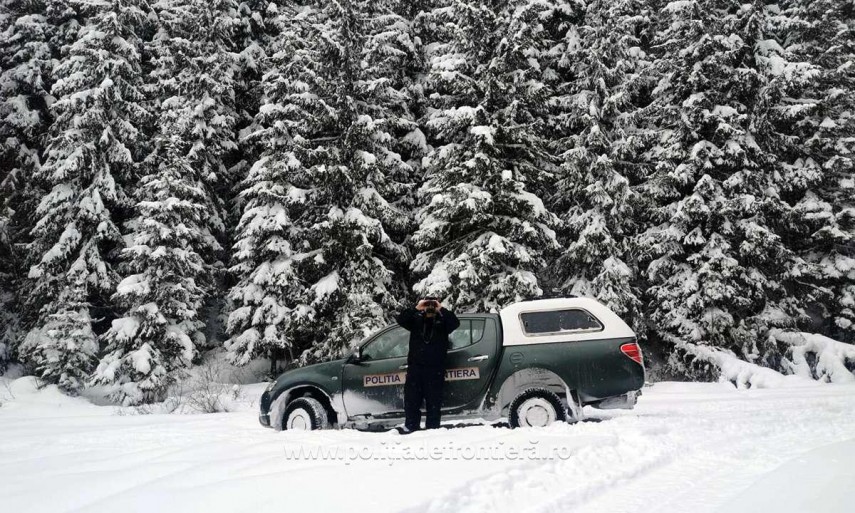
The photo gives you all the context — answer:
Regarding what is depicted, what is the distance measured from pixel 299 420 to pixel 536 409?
11.3ft

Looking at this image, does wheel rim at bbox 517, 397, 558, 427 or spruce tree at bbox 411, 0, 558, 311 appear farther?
spruce tree at bbox 411, 0, 558, 311

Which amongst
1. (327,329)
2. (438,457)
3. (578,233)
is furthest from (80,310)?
(438,457)

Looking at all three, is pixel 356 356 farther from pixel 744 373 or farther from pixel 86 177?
pixel 86 177

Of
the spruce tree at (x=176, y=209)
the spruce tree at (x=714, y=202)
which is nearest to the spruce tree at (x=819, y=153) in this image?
the spruce tree at (x=714, y=202)

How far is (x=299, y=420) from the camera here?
334 inches

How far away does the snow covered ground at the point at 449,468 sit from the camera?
4.12m

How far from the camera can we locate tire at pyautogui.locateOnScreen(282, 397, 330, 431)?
331 inches

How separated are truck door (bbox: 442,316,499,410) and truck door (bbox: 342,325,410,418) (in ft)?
2.27

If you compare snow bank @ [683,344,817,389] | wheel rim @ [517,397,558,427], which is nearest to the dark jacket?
wheel rim @ [517,397,558,427]

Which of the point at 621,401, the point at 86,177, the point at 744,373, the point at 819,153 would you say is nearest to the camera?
the point at 621,401

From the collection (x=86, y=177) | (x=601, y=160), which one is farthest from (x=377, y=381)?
(x=86, y=177)

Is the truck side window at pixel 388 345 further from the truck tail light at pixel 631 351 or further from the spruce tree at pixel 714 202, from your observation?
the spruce tree at pixel 714 202

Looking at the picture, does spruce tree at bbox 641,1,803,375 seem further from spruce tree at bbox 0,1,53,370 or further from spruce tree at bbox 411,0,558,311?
spruce tree at bbox 0,1,53,370

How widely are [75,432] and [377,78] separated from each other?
1399 cm
